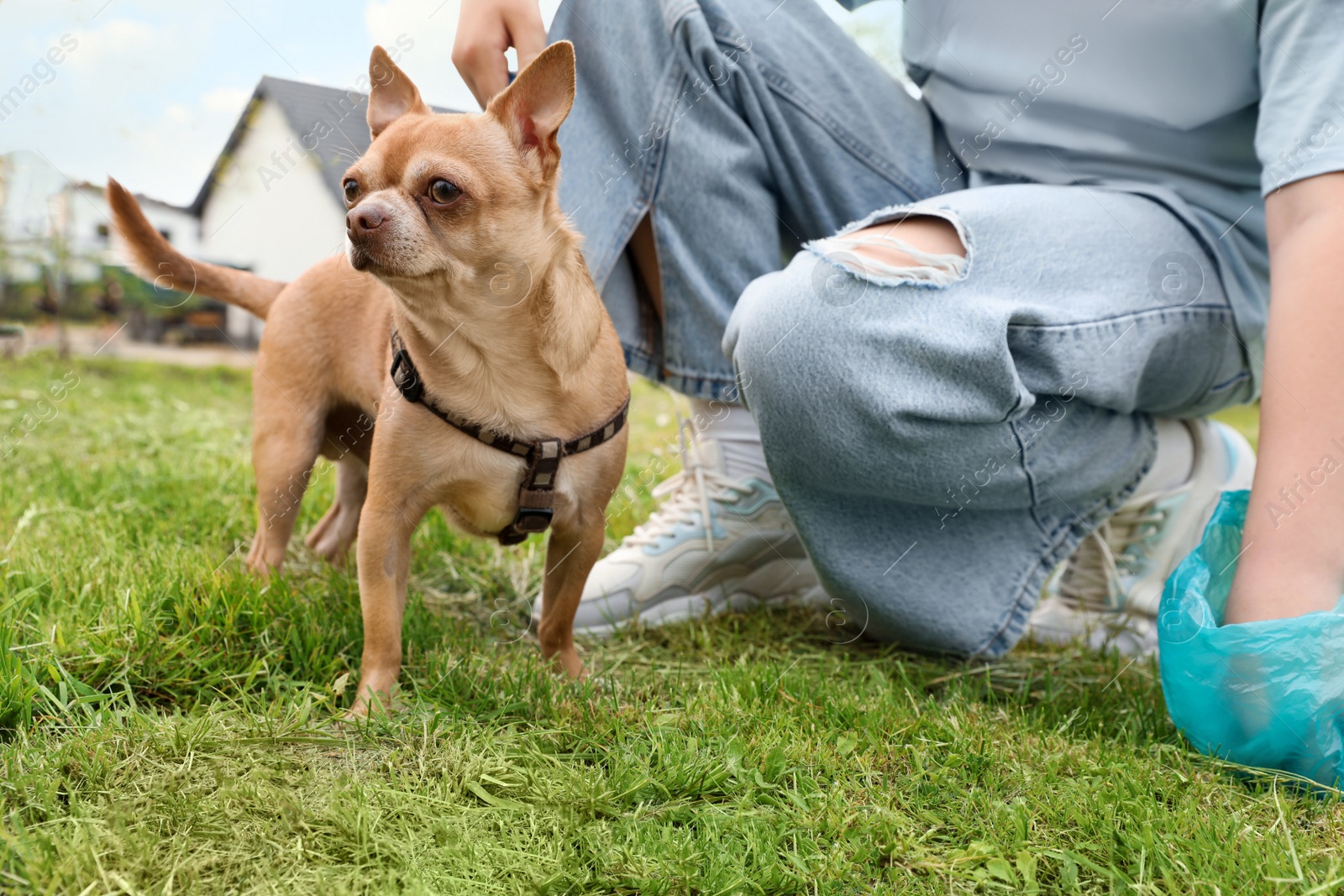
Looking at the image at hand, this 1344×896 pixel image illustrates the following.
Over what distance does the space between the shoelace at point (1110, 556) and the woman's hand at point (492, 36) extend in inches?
62.0

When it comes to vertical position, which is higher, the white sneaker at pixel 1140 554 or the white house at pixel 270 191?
the white house at pixel 270 191

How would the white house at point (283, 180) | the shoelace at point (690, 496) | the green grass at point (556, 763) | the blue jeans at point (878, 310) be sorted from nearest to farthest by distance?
the green grass at point (556, 763) < the blue jeans at point (878, 310) < the white house at point (283, 180) < the shoelace at point (690, 496)

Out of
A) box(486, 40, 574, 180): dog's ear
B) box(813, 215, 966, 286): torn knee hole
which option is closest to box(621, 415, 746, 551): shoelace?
box(813, 215, 966, 286): torn knee hole

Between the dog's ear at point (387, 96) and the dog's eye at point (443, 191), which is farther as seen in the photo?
the dog's ear at point (387, 96)

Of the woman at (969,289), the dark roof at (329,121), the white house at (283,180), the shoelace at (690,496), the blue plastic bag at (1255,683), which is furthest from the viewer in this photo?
the shoelace at (690,496)

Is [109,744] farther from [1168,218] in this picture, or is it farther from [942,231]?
[1168,218]

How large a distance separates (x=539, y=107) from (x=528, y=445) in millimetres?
574

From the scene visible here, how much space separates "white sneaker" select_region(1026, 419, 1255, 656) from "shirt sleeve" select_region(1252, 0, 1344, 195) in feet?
2.54

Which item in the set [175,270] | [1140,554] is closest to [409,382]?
[175,270]

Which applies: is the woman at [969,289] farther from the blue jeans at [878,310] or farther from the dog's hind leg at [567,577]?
the dog's hind leg at [567,577]

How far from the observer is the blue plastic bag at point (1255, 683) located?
140cm

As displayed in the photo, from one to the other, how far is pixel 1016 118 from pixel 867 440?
33.6 inches

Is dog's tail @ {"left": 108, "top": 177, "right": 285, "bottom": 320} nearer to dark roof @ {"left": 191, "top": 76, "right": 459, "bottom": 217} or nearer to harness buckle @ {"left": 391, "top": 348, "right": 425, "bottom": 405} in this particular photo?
dark roof @ {"left": 191, "top": 76, "right": 459, "bottom": 217}

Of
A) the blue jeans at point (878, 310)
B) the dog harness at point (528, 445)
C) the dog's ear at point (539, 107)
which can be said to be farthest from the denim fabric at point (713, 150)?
the dog harness at point (528, 445)
